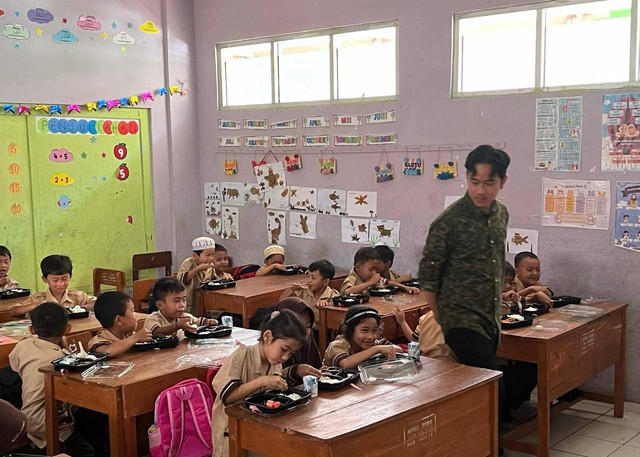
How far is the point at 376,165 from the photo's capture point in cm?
690

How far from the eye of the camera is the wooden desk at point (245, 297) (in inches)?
231

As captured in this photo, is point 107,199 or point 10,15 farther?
point 107,199

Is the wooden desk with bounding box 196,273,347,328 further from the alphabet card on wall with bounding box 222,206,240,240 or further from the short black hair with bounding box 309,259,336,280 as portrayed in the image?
the alphabet card on wall with bounding box 222,206,240,240

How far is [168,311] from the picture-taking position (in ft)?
15.3

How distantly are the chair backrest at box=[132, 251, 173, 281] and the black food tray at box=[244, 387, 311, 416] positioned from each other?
465 cm

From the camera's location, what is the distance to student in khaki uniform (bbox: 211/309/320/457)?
130 inches

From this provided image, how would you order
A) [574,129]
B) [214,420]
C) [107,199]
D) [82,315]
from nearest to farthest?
1. [214,420]
2. [82,315]
3. [574,129]
4. [107,199]

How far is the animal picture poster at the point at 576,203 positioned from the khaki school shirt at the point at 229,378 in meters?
3.03

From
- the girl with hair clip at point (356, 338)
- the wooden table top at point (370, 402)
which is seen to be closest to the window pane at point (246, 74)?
the girl with hair clip at point (356, 338)

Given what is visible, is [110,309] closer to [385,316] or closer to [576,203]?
[385,316]

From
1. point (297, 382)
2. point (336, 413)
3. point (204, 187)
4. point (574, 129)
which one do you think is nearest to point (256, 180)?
point (204, 187)

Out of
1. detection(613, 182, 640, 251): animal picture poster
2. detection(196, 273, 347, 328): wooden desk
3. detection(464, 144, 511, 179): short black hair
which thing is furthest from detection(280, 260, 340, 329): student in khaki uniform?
detection(464, 144, 511, 179): short black hair

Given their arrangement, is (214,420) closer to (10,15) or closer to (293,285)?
(293,285)

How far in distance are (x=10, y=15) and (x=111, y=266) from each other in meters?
2.46
